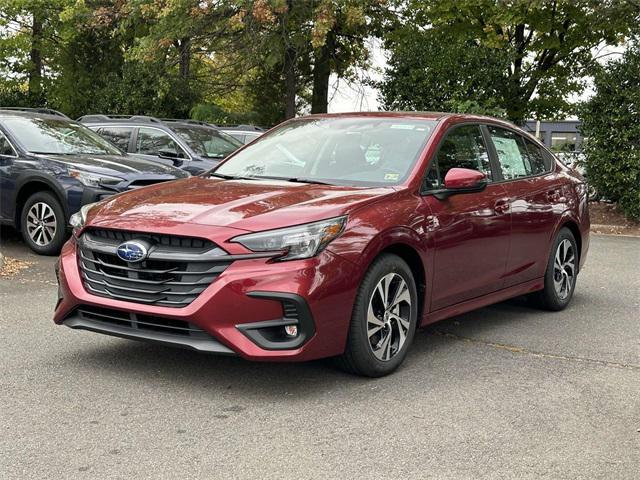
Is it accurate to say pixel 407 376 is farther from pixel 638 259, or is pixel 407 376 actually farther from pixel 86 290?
pixel 638 259

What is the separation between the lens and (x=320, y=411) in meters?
4.41

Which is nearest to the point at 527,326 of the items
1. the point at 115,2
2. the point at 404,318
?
the point at 404,318

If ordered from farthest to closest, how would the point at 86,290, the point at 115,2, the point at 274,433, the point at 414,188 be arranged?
the point at 115,2
the point at 414,188
the point at 86,290
the point at 274,433

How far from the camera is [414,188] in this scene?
5.38 metres

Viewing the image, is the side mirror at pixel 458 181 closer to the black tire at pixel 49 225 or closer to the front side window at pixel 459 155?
the front side window at pixel 459 155

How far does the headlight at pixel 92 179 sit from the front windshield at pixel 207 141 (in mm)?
3750

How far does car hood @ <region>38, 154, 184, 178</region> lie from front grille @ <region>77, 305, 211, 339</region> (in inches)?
189

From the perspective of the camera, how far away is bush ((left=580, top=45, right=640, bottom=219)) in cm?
1432

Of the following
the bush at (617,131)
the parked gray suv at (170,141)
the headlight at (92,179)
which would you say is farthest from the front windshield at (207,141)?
→ the bush at (617,131)

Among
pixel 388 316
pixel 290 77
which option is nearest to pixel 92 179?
pixel 388 316

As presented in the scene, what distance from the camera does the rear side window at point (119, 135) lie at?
1353 centimetres

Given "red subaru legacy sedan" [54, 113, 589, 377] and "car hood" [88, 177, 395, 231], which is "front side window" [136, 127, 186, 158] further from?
"car hood" [88, 177, 395, 231]

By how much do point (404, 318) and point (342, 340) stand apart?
631mm

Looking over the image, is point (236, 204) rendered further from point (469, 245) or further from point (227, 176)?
point (469, 245)
